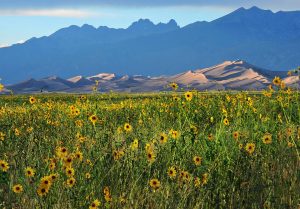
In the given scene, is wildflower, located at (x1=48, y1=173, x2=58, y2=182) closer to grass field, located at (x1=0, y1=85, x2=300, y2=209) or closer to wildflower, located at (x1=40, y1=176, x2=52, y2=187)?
grass field, located at (x1=0, y1=85, x2=300, y2=209)

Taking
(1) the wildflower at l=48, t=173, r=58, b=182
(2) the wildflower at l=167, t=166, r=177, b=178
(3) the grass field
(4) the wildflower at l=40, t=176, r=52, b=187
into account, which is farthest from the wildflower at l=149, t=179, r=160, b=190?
(4) the wildflower at l=40, t=176, r=52, b=187

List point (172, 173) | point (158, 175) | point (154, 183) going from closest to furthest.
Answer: point (154, 183)
point (172, 173)
point (158, 175)

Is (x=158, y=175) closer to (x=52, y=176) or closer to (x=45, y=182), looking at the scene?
(x=52, y=176)

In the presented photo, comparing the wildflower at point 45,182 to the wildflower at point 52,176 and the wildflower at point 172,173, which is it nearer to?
the wildflower at point 52,176

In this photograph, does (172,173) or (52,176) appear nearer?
(52,176)

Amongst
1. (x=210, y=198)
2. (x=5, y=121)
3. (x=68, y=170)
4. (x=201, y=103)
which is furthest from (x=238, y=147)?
(x=201, y=103)

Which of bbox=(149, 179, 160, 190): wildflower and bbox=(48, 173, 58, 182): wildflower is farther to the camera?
bbox=(149, 179, 160, 190): wildflower

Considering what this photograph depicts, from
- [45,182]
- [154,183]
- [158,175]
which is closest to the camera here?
[45,182]

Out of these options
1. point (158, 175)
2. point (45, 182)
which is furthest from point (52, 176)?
point (158, 175)

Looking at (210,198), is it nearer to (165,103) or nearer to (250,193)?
(250,193)

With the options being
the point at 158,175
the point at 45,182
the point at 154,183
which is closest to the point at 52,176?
the point at 45,182

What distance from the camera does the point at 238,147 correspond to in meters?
7.39

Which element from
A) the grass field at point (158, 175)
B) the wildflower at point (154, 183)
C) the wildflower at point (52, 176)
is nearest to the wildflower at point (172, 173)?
the grass field at point (158, 175)

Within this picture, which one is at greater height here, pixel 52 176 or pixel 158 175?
pixel 52 176
